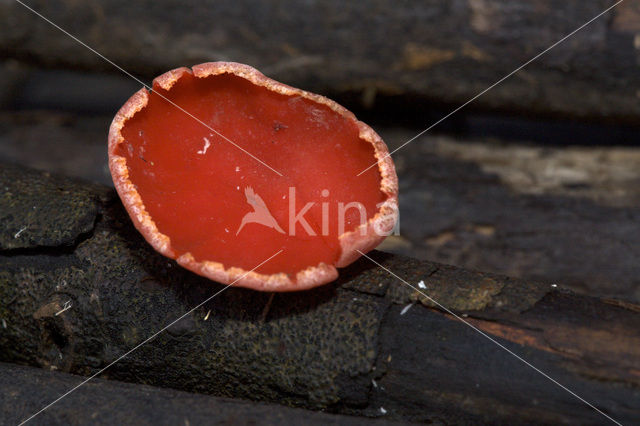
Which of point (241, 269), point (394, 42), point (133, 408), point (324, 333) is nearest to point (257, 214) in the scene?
point (241, 269)

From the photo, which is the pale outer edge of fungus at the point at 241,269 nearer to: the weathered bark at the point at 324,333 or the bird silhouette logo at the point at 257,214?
the weathered bark at the point at 324,333

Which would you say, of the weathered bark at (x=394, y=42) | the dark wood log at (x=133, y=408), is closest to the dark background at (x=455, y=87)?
the weathered bark at (x=394, y=42)

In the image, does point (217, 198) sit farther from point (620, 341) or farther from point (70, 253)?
point (620, 341)

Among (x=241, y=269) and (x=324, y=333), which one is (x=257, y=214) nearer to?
(x=241, y=269)

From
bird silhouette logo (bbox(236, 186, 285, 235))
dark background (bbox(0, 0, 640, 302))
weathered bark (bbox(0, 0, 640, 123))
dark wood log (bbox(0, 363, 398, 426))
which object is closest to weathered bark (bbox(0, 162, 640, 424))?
dark wood log (bbox(0, 363, 398, 426))

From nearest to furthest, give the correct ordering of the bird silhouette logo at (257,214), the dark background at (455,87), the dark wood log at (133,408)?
the dark wood log at (133,408), the bird silhouette logo at (257,214), the dark background at (455,87)

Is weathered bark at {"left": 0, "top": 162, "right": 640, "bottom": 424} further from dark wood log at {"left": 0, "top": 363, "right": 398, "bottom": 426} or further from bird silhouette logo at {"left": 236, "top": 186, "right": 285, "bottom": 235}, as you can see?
bird silhouette logo at {"left": 236, "top": 186, "right": 285, "bottom": 235}
